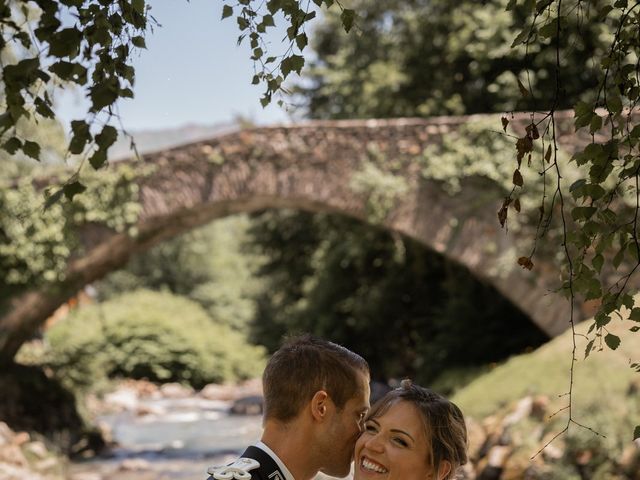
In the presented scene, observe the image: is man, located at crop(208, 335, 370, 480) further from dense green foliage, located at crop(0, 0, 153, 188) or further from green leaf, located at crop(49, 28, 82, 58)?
green leaf, located at crop(49, 28, 82, 58)

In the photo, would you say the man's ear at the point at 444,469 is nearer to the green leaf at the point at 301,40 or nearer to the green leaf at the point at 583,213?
the green leaf at the point at 583,213

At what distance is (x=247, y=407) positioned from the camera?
48.4 feet

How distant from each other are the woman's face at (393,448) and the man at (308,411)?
6 cm

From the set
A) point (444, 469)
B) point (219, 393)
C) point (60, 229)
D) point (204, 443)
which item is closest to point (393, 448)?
point (444, 469)

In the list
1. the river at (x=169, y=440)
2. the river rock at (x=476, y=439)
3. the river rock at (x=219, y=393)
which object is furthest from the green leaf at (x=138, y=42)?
the river rock at (x=219, y=393)

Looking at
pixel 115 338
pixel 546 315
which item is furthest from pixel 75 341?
pixel 546 315

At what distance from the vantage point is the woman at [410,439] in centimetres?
203

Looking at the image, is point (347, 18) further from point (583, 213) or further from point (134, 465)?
point (134, 465)

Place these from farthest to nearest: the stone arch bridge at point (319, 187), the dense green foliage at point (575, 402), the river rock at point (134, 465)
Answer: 1. the stone arch bridge at point (319, 187)
2. the river rock at point (134, 465)
3. the dense green foliage at point (575, 402)

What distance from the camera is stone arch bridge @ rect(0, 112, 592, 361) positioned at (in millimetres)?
10398

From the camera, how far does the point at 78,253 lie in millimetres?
10711

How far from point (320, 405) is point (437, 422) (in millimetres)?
277

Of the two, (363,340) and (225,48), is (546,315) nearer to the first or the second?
(363,340)

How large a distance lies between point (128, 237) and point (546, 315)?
4923 mm
